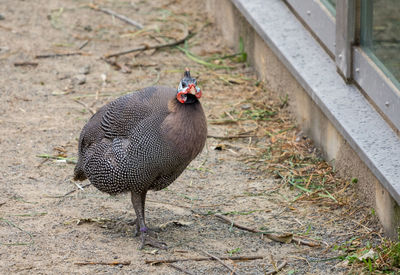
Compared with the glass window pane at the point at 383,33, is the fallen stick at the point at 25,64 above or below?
below

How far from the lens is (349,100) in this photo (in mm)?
4832

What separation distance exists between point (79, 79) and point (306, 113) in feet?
6.81

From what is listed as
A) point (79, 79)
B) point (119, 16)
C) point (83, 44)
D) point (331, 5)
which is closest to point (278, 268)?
point (331, 5)

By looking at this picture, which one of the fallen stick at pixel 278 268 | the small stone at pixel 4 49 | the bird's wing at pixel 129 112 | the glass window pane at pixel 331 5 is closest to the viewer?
the fallen stick at pixel 278 268

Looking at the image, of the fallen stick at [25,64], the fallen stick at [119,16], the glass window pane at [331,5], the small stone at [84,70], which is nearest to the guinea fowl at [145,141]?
the glass window pane at [331,5]

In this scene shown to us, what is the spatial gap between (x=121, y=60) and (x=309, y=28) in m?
1.87

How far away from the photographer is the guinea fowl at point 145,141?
3953 mm

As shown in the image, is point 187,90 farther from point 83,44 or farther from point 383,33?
point 83,44

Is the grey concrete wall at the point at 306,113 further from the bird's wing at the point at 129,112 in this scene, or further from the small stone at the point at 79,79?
the small stone at the point at 79,79

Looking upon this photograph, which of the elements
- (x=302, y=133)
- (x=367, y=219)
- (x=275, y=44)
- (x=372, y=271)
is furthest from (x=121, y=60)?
(x=372, y=271)

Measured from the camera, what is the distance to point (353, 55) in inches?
193

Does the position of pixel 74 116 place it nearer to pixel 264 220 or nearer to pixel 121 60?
pixel 121 60

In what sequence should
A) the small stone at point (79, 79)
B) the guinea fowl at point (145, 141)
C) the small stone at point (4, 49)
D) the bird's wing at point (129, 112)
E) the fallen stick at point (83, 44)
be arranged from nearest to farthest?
the guinea fowl at point (145, 141), the bird's wing at point (129, 112), the small stone at point (79, 79), the small stone at point (4, 49), the fallen stick at point (83, 44)

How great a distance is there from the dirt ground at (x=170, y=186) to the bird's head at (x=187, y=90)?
0.82 m
